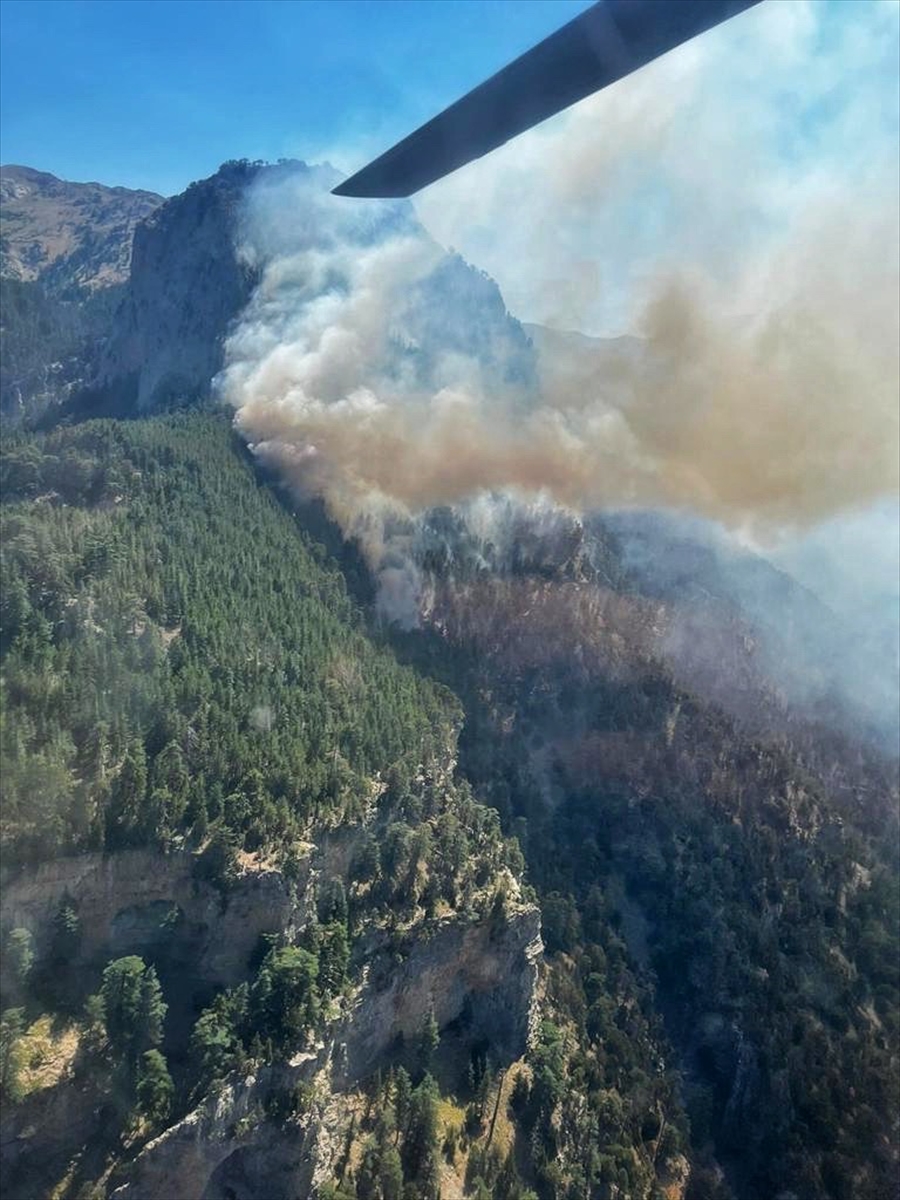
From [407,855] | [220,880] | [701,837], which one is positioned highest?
[220,880]

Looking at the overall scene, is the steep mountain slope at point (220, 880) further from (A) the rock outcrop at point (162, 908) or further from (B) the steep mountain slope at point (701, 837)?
(B) the steep mountain slope at point (701, 837)

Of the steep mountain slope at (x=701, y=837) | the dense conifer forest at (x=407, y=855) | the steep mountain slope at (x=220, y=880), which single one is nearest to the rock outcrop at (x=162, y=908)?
the steep mountain slope at (x=220, y=880)

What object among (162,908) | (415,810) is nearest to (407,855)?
(415,810)

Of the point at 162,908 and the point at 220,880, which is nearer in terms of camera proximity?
the point at 162,908

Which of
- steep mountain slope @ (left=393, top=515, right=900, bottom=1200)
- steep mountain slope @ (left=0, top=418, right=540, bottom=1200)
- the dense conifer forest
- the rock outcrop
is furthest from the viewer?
steep mountain slope @ (left=393, top=515, right=900, bottom=1200)

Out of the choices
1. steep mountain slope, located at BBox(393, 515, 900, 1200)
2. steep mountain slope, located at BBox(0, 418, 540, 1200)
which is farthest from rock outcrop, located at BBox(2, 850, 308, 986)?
steep mountain slope, located at BBox(393, 515, 900, 1200)

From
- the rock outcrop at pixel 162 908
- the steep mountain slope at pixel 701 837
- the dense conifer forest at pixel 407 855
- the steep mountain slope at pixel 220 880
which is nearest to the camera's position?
the steep mountain slope at pixel 220 880

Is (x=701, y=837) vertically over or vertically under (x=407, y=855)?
under

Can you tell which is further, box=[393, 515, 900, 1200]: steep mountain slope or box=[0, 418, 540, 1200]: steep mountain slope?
box=[393, 515, 900, 1200]: steep mountain slope

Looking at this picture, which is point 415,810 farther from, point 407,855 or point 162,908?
point 162,908

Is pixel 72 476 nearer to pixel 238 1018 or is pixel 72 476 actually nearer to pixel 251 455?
pixel 251 455

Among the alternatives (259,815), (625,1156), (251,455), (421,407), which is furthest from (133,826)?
(421,407)

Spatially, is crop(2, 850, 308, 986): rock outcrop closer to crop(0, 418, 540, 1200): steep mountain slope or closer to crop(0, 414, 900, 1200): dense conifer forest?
crop(0, 418, 540, 1200): steep mountain slope
